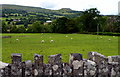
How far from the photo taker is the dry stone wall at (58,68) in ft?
21.2

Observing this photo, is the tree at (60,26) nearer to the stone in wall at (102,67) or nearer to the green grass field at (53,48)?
the green grass field at (53,48)

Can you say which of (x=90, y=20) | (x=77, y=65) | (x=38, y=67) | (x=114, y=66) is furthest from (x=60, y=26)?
(x=77, y=65)

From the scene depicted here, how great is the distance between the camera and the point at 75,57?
6473 millimetres

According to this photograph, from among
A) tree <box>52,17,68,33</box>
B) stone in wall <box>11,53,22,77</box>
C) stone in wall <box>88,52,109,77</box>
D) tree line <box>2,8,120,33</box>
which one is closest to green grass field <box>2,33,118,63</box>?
stone in wall <box>11,53,22,77</box>

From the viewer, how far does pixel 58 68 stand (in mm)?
6551

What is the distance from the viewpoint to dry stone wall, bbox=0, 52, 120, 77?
6457 mm

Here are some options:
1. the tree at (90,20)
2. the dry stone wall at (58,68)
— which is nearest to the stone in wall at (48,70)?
the dry stone wall at (58,68)

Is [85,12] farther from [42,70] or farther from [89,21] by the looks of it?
[42,70]

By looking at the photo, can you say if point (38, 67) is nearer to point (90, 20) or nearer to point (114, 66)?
point (114, 66)

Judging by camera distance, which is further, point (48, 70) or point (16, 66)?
point (48, 70)

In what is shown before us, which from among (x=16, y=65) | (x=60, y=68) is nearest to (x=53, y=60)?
(x=60, y=68)

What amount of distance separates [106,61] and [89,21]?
280ft

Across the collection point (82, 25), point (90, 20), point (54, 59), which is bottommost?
point (82, 25)

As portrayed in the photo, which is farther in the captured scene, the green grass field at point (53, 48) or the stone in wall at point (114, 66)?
the green grass field at point (53, 48)
